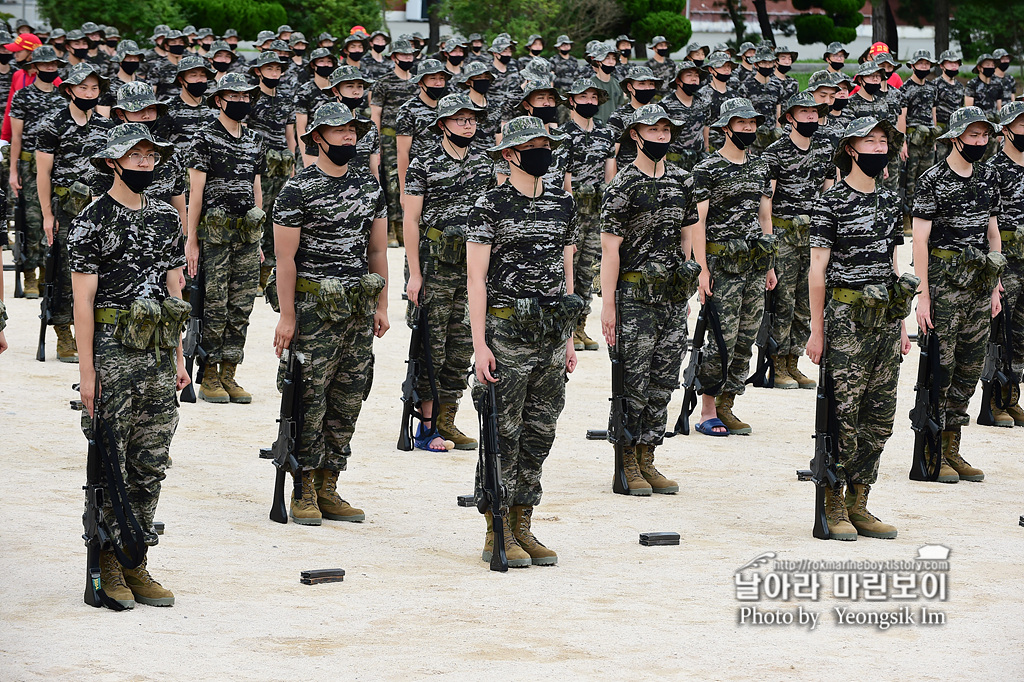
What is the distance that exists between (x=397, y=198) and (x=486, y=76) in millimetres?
6624

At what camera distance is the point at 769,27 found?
42.0 metres

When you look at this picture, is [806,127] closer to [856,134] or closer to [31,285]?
[856,134]

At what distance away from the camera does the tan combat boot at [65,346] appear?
13.6 meters

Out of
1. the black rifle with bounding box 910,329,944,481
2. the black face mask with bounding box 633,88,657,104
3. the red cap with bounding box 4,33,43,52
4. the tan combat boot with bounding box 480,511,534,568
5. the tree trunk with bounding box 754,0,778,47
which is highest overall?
the tree trunk with bounding box 754,0,778,47

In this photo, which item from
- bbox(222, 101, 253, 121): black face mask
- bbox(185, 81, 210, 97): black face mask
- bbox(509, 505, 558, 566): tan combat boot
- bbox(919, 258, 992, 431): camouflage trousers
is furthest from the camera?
bbox(185, 81, 210, 97): black face mask

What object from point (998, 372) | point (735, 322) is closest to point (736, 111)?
point (735, 322)

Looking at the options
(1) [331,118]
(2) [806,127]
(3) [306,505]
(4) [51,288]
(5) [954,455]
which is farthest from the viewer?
(4) [51,288]

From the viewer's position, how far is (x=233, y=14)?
36.2 m

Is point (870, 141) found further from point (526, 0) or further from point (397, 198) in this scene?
point (526, 0)

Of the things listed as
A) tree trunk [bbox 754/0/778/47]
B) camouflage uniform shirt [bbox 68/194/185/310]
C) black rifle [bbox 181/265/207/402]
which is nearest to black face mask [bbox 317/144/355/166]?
camouflage uniform shirt [bbox 68/194/185/310]

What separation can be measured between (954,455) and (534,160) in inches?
171

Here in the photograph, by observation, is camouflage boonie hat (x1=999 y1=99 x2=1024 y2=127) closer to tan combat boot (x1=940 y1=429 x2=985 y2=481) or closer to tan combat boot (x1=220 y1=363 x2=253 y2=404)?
tan combat boot (x1=940 y1=429 x2=985 y2=481)

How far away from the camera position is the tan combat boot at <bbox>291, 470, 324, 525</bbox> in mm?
8938

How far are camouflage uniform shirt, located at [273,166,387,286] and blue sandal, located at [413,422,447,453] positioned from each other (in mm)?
2506
